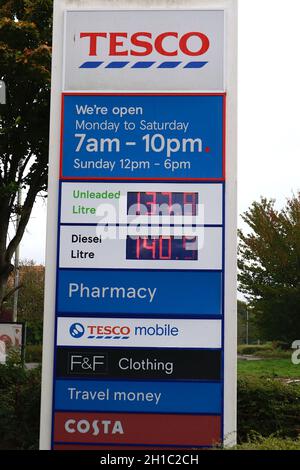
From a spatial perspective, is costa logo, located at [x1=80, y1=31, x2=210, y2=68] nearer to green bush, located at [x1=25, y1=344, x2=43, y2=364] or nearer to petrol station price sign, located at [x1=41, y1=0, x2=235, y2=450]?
petrol station price sign, located at [x1=41, y1=0, x2=235, y2=450]

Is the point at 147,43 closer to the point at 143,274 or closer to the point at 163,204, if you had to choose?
the point at 163,204

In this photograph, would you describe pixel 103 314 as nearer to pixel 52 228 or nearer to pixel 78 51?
pixel 52 228

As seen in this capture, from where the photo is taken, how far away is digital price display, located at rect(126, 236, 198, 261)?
8.93m

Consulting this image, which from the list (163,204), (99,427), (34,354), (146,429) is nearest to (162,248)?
(163,204)

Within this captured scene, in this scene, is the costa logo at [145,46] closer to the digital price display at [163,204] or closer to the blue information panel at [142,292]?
the digital price display at [163,204]

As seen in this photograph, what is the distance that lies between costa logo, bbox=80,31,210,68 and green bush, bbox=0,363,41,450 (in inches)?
192

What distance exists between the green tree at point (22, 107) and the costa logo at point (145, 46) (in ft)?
25.6

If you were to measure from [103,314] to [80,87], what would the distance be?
2.98 meters

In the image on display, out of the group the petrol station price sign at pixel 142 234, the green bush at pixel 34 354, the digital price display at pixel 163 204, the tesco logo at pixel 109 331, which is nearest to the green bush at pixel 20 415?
the petrol station price sign at pixel 142 234

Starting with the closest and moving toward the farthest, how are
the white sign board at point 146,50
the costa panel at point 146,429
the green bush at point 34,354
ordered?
the costa panel at point 146,429, the white sign board at point 146,50, the green bush at point 34,354

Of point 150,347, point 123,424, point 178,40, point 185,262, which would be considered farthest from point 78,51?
point 123,424

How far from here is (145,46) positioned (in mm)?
9297

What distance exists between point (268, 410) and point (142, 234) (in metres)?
3.39

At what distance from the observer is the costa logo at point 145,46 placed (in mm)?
9242
